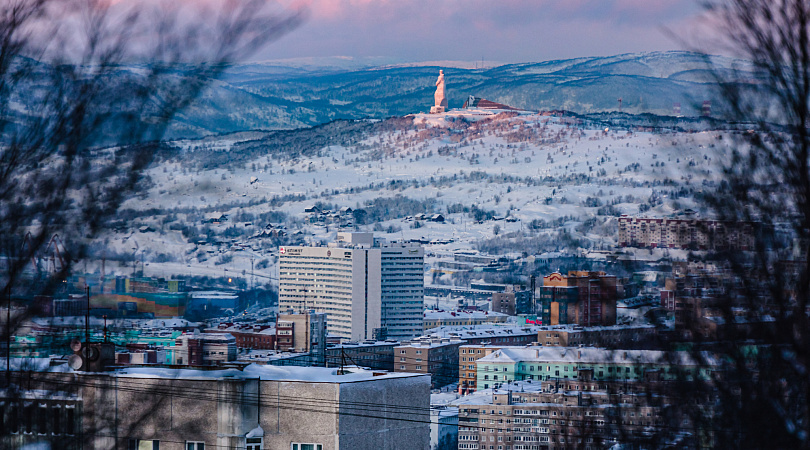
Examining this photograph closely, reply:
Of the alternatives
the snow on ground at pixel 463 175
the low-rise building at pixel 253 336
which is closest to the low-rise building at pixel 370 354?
the low-rise building at pixel 253 336

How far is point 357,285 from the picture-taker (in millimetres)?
98438

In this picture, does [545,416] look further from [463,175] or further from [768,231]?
[463,175]

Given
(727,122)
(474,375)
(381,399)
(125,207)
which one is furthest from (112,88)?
(474,375)

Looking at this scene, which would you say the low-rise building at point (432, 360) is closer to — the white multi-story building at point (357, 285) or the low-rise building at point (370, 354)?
the low-rise building at point (370, 354)

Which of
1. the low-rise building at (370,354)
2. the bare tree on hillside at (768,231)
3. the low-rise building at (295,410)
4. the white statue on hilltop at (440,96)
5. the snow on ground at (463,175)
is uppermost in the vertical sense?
the white statue on hilltop at (440,96)

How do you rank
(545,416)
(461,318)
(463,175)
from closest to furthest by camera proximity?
(545,416) → (461,318) → (463,175)

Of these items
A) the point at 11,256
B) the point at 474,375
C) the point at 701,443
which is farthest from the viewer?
the point at 474,375

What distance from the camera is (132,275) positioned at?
10.7 feet

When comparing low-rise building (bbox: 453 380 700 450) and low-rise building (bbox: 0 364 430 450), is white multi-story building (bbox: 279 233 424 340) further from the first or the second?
low-rise building (bbox: 0 364 430 450)

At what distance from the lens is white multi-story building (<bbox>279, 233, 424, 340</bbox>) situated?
305ft

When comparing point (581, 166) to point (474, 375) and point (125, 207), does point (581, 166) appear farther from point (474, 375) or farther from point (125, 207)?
point (125, 207)

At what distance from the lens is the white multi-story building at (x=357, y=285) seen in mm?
92925

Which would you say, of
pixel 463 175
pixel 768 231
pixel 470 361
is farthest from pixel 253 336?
pixel 463 175

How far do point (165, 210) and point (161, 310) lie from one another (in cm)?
315
